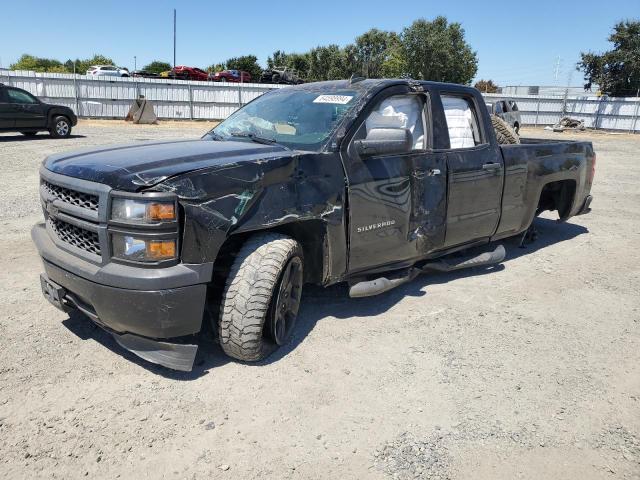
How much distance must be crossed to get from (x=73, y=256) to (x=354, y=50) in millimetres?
57617

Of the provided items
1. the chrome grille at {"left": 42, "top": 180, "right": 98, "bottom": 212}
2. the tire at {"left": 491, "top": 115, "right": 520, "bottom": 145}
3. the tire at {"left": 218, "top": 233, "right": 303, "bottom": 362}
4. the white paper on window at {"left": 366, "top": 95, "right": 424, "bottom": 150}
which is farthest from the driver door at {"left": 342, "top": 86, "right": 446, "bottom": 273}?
the tire at {"left": 491, "top": 115, "right": 520, "bottom": 145}

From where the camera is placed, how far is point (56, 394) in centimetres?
291

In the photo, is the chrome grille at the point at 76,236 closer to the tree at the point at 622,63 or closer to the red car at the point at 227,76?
the red car at the point at 227,76

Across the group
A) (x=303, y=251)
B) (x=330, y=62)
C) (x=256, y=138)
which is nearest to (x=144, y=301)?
(x=303, y=251)

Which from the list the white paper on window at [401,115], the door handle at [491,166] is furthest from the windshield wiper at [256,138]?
the door handle at [491,166]

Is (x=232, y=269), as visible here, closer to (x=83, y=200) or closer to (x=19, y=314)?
(x=83, y=200)

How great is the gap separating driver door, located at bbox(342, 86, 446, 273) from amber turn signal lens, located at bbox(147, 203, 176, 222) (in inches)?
52.3

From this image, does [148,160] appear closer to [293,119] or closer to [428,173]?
[293,119]

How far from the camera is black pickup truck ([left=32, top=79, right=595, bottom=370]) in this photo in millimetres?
2773

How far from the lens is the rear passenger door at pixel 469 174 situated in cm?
451

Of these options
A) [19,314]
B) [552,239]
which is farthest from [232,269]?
[552,239]

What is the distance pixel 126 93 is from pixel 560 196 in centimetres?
2475

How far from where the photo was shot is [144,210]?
2689 millimetres

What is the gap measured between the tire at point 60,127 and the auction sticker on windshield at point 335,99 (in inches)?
586
